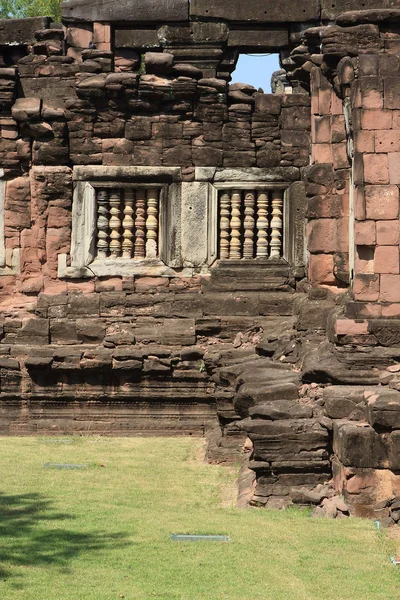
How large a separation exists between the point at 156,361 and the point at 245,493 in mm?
4279

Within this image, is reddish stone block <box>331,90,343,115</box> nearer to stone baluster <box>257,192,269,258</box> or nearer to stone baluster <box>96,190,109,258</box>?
stone baluster <box>257,192,269,258</box>

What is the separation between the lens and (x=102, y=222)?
15414mm

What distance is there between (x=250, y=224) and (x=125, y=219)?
5.32 ft

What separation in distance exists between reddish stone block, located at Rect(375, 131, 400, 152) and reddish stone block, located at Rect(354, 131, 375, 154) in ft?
0.13

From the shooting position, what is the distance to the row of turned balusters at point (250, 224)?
15.4 metres

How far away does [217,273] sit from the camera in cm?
1537

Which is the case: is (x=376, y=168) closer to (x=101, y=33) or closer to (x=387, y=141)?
(x=387, y=141)

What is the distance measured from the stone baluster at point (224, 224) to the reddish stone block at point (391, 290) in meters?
3.94

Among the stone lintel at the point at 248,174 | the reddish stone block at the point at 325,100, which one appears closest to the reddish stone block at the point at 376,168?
the reddish stone block at the point at 325,100

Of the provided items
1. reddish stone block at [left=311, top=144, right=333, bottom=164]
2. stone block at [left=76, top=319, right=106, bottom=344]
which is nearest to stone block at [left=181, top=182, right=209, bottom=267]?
stone block at [left=76, top=319, right=106, bottom=344]

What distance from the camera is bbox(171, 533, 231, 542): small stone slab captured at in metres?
8.88

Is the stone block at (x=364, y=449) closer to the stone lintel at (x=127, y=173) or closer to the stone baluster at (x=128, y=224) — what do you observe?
the stone baluster at (x=128, y=224)

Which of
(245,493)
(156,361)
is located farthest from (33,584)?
(156,361)

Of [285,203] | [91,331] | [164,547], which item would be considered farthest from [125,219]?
[164,547]
